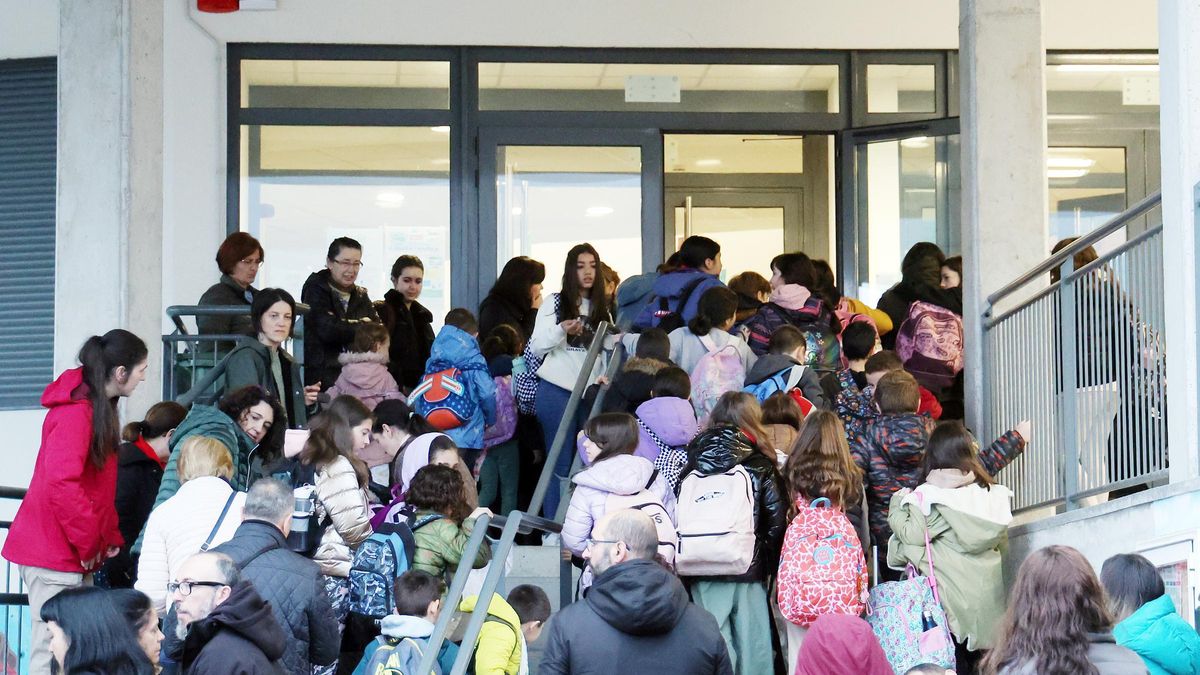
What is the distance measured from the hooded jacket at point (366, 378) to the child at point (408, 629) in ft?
11.2

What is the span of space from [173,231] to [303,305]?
12.1 feet

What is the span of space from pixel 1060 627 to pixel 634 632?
1.33 metres

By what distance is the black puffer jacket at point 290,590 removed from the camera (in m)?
6.25

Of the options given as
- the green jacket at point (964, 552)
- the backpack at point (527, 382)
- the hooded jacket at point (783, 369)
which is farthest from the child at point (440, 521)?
the backpack at point (527, 382)

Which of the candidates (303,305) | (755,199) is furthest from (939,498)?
(755,199)

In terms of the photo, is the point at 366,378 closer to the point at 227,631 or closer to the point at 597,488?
the point at 597,488

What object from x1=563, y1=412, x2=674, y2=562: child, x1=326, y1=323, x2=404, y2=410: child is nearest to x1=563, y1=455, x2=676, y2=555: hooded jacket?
x1=563, y1=412, x2=674, y2=562: child

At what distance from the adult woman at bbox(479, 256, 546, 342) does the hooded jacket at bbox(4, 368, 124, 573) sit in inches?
172

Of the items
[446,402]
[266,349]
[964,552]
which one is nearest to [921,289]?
[446,402]

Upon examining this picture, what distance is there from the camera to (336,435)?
809cm

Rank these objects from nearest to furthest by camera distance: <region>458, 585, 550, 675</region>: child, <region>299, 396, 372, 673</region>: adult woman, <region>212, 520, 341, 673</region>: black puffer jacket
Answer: <region>212, 520, 341, 673</region>: black puffer jacket < <region>458, 585, 550, 675</region>: child < <region>299, 396, 372, 673</region>: adult woman

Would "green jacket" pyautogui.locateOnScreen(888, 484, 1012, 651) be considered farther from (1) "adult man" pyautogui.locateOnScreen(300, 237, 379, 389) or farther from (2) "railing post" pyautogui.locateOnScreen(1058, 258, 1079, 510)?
(1) "adult man" pyautogui.locateOnScreen(300, 237, 379, 389)

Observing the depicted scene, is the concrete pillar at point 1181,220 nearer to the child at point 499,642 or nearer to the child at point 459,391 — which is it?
the child at point 499,642

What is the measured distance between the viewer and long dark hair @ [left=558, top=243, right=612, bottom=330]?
1116cm
